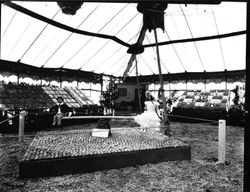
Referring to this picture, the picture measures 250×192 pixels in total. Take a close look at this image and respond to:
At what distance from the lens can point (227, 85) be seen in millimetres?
10266

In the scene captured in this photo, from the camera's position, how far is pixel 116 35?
28.9 ft

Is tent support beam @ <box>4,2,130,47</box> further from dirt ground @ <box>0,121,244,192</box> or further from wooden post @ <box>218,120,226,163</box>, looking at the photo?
wooden post @ <box>218,120,226,163</box>

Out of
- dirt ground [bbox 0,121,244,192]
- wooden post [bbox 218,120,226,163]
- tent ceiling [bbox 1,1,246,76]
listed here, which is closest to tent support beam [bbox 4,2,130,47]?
tent ceiling [bbox 1,1,246,76]

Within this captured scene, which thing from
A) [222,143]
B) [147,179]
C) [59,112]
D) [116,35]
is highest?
[116,35]

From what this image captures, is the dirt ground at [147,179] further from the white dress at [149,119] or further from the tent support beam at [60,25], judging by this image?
the tent support beam at [60,25]

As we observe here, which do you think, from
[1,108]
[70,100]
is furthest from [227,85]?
[1,108]

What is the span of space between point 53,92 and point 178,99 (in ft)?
20.7

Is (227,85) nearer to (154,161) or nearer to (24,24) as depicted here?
(154,161)

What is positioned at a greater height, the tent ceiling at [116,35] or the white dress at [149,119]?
the tent ceiling at [116,35]

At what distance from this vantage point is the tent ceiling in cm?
651

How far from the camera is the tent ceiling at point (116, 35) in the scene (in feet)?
21.4

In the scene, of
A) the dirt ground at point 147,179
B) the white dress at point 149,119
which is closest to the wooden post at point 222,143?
the dirt ground at point 147,179

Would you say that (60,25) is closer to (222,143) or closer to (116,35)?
(116,35)

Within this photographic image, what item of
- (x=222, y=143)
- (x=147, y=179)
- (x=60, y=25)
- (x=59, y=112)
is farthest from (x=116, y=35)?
(x=147, y=179)
